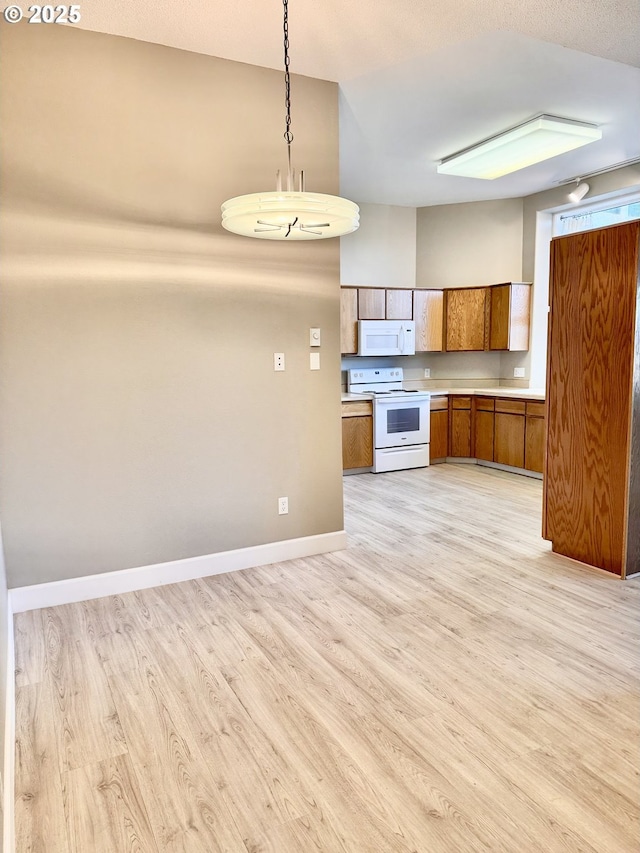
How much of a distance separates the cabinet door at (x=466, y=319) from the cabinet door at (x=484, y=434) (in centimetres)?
80

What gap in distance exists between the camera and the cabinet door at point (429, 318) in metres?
6.40

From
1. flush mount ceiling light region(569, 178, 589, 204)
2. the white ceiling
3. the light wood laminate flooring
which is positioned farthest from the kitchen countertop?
the light wood laminate flooring

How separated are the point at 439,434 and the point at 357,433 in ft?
3.59

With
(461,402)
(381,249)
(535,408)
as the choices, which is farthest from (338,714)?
(381,249)

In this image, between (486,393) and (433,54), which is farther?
(486,393)

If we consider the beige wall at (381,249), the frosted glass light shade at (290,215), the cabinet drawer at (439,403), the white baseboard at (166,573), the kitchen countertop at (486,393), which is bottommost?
the white baseboard at (166,573)

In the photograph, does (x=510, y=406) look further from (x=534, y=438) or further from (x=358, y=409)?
(x=358, y=409)

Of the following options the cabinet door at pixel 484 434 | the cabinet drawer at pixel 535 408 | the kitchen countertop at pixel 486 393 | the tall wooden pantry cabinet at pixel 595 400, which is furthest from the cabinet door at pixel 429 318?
the tall wooden pantry cabinet at pixel 595 400

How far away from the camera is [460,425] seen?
21.1ft

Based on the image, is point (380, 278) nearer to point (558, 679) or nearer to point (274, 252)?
point (274, 252)

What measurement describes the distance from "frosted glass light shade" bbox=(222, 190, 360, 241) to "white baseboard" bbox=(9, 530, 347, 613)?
74.9 inches

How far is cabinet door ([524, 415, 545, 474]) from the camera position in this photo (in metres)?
5.54

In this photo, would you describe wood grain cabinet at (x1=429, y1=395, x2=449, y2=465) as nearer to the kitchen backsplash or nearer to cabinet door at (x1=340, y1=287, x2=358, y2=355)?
the kitchen backsplash

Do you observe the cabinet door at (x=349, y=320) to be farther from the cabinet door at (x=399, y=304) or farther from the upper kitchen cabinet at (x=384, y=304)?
the cabinet door at (x=399, y=304)
